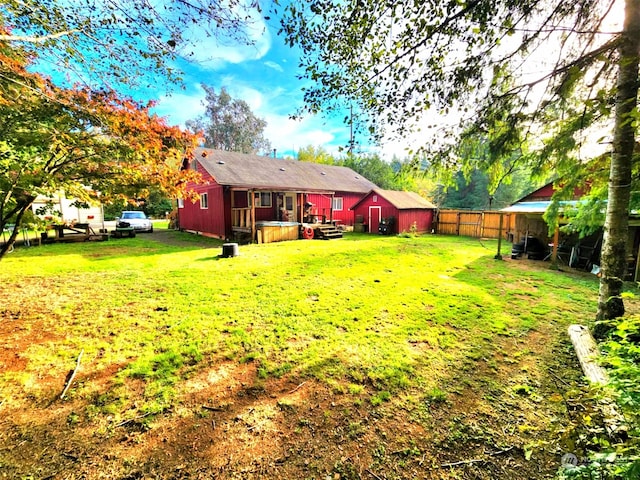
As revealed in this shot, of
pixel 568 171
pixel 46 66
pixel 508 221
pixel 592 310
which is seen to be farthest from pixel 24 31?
pixel 508 221

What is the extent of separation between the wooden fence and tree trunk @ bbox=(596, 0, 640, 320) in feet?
43.2

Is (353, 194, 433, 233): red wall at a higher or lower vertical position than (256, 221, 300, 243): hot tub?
higher

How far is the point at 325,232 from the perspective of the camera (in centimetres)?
1470

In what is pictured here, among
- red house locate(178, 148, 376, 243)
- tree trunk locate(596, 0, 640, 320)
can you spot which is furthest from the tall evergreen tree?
tree trunk locate(596, 0, 640, 320)

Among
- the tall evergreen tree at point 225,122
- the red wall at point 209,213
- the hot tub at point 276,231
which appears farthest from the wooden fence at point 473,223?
the tall evergreen tree at point 225,122

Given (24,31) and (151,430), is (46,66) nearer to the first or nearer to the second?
(24,31)

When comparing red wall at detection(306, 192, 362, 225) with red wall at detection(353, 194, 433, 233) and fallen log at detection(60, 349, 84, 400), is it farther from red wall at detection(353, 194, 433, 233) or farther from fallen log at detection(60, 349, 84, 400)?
fallen log at detection(60, 349, 84, 400)

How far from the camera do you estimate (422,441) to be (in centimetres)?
228

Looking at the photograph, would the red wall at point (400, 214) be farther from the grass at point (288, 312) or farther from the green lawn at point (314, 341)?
the green lawn at point (314, 341)

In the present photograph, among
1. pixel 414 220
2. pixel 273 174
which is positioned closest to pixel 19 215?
pixel 273 174

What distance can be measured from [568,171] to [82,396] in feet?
23.3

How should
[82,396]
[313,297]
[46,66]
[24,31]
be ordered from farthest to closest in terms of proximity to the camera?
[313,297] → [46,66] → [24,31] → [82,396]

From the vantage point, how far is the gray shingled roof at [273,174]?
14.4 metres

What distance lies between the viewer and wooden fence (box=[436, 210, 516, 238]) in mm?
15983
